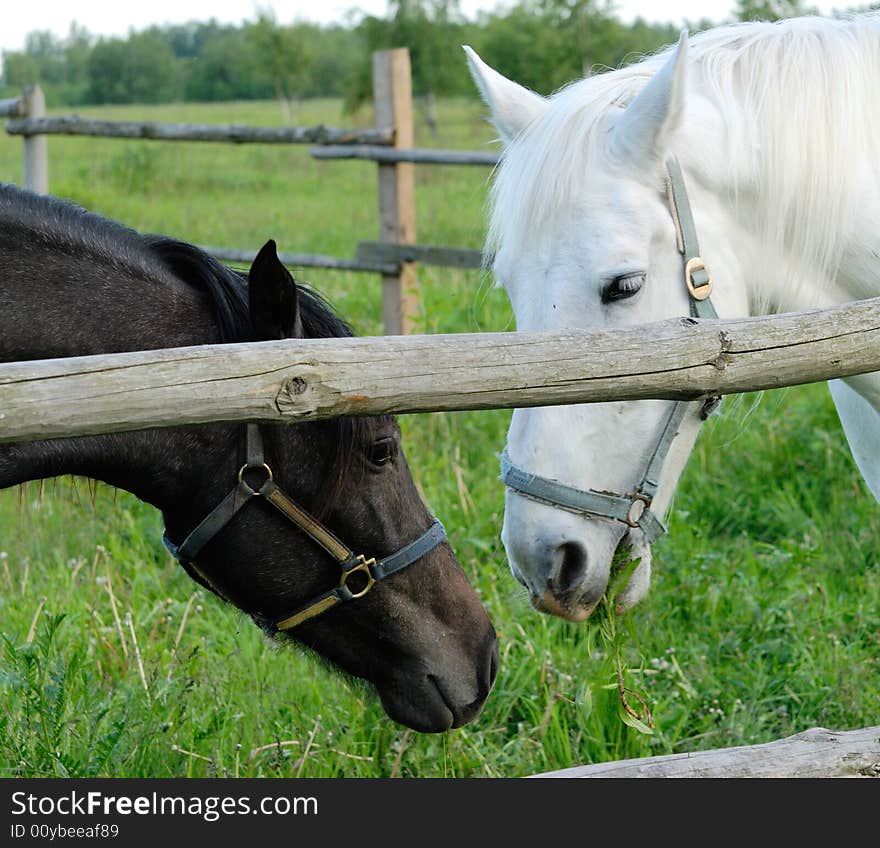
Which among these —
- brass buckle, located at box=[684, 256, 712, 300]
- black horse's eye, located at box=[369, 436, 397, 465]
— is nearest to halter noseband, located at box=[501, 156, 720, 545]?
brass buckle, located at box=[684, 256, 712, 300]

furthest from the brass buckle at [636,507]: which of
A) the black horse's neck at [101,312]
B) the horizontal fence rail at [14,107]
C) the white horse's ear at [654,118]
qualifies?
the horizontal fence rail at [14,107]

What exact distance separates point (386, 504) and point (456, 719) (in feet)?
1.76

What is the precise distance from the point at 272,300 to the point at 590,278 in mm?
658

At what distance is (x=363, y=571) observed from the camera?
215cm

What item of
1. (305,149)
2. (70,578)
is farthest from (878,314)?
(305,149)

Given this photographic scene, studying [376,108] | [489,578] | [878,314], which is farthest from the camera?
[376,108]

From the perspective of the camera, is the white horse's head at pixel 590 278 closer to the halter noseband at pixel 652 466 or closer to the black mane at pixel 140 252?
the halter noseband at pixel 652 466

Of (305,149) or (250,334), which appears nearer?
(250,334)

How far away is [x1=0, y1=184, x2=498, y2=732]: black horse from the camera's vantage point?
1.91m

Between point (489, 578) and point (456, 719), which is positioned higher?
point (456, 719)

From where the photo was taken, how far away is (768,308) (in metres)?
2.37

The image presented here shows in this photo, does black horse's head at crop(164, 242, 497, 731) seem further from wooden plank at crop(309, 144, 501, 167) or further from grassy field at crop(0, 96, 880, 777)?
wooden plank at crop(309, 144, 501, 167)

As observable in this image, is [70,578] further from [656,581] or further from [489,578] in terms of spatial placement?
[656,581]

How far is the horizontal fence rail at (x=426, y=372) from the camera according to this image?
4.59ft
